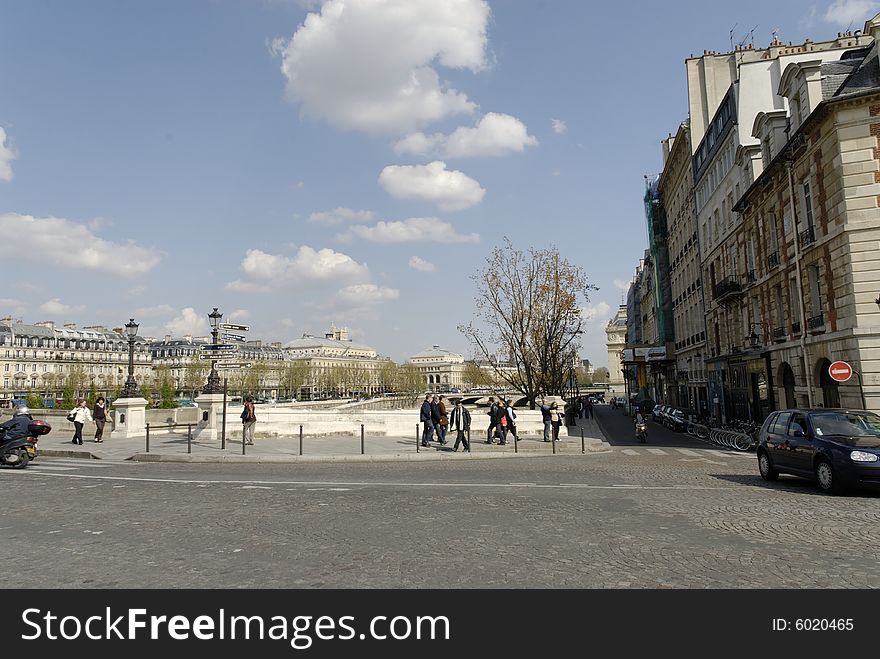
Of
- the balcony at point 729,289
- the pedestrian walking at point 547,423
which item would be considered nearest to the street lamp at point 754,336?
the balcony at point 729,289

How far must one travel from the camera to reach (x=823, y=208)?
21.2 m

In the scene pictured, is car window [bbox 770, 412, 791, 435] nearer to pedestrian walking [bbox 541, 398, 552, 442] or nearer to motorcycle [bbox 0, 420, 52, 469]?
pedestrian walking [bbox 541, 398, 552, 442]

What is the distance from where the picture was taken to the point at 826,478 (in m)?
10.6

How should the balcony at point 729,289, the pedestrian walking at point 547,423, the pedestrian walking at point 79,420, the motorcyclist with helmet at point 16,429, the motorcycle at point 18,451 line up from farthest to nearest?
the balcony at point 729,289, the pedestrian walking at point 547,423, the pedestrian walking at point 79,420, the motorcyclist with helmet at point 16,429, the motorcycle at point 18,451

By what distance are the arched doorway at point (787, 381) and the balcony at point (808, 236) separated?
532 cm

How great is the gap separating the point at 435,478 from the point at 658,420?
3044 centimetres

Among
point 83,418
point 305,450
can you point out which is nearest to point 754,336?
point 305,450

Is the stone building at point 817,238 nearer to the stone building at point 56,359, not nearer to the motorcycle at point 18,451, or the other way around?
the motorcycle at point 18,451

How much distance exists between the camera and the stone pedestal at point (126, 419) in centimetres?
2519

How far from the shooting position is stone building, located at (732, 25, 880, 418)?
19266 mm

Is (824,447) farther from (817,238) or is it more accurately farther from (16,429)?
(16,429)

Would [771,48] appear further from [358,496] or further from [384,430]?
[358,496]
